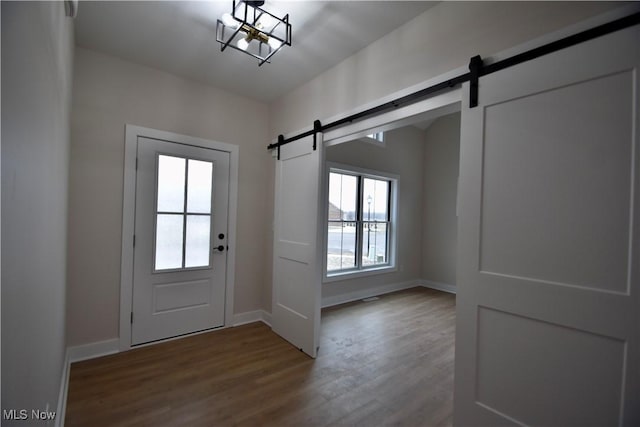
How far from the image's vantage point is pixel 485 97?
1.65 meters

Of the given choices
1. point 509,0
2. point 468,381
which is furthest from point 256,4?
point 468,381

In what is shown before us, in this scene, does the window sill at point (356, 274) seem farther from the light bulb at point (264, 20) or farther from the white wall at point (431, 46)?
the light bulb at point (264, 20)

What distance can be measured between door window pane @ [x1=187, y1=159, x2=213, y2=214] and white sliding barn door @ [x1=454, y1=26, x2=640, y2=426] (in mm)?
2668

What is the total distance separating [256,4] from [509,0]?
5.11 feet

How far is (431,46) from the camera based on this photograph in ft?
6.50

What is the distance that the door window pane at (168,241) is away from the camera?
2986mm

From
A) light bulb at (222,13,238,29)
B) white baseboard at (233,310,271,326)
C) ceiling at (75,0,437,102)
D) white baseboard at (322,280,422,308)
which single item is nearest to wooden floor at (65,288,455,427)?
white baseboard at (233,310,271,326)

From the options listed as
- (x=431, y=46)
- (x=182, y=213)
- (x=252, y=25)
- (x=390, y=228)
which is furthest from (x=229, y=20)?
(x=390, y=228)

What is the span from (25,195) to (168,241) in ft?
7.60

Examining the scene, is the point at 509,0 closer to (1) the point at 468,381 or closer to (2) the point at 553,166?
(2) the point at 553,166

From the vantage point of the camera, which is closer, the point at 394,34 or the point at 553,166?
the point at 553,166

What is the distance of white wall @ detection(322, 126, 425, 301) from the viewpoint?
480 centimetres

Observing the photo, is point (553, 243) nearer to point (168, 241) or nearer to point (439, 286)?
point (168, 241)

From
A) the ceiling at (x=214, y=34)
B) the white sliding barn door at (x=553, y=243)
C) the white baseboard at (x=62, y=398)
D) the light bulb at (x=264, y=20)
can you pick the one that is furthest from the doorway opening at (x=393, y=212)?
the white baseboard at (x=62, y=398)
